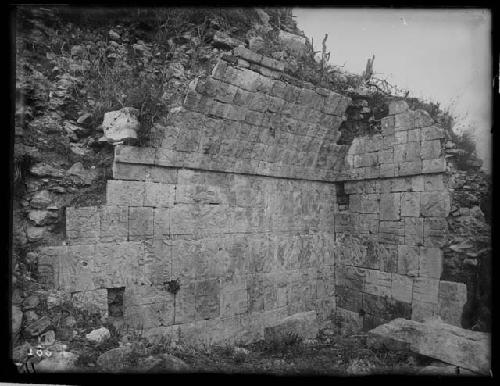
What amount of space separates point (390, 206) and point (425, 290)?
1.45m

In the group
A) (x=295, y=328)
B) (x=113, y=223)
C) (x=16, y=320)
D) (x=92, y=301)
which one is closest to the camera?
(x=16, y=320)

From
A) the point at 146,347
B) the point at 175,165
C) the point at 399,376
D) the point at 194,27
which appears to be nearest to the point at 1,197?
the point at 175,165

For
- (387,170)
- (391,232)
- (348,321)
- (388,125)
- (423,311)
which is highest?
(388,125)

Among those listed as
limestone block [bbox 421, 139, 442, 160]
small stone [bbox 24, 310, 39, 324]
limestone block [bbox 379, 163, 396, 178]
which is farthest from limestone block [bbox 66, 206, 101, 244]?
limestone block [bbox 421, 139, 442, 160]

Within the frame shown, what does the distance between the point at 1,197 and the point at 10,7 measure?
2268mm

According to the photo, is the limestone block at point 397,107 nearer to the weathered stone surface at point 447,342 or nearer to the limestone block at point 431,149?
the limestone block at point 431,149

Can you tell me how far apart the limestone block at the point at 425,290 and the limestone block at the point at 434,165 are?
168 cm

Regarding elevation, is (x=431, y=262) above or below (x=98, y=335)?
above

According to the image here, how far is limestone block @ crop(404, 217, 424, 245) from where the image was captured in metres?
6.19

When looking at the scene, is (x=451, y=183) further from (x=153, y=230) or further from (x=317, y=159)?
(x=153, y=230)

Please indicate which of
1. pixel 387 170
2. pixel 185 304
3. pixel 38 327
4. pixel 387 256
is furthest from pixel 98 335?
pixel 387 170

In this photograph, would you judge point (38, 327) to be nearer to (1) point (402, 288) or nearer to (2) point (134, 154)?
(2) point (134, 154)

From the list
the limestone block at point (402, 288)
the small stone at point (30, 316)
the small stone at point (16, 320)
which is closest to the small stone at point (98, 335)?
the small stone at point (30, 316)

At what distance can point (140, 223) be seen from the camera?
512 centimetres
